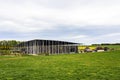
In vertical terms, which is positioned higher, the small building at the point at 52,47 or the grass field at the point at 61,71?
the small building at the point at 52,47

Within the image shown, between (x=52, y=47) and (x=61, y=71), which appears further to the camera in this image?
(x=52, y=47)

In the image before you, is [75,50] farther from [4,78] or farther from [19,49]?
[4,78]

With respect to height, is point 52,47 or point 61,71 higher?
point 52,47

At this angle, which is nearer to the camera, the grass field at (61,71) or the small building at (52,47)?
the grass field at (61,71)

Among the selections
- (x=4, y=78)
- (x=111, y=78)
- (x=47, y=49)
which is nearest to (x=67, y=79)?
(x=111, y=78)

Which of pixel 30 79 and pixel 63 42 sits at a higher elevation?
pixel 63 42

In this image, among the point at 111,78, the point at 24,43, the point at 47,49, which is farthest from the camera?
the point at 24,43

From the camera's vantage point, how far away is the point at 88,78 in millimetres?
14492

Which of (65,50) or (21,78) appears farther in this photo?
(65,50)

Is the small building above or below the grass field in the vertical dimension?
above

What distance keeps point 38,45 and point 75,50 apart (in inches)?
337

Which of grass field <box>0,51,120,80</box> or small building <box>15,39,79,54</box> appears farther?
small building <box>15,39,79,54</box>

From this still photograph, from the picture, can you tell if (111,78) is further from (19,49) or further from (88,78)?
(19,49)

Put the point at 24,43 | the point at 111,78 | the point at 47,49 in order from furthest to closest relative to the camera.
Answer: the point at 24,43
the point at 47,49
the point at 111,78
